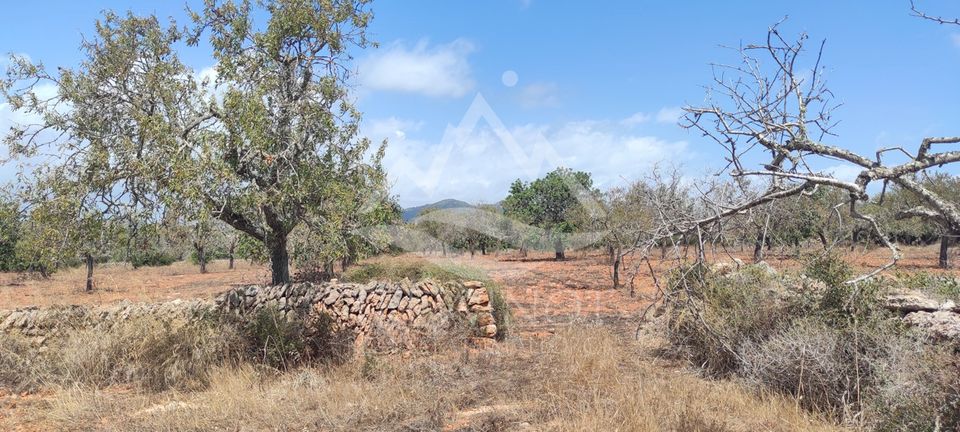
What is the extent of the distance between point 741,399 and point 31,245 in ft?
30.4

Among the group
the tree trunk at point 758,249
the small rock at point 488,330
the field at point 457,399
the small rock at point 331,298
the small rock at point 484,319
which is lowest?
the field at point 457,399

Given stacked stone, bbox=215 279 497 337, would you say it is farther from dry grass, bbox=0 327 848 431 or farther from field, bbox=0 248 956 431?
dry grass, bbox=0 327 848 431

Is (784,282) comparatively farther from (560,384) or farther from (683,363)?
(560,384)

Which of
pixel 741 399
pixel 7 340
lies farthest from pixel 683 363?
pixel 7 340

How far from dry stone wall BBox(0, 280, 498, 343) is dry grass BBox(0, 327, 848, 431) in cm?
159

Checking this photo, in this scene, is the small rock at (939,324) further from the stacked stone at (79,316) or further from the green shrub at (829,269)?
the stacked stone at (79,316)

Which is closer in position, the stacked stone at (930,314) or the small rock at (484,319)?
the stacked stone at (930,314)

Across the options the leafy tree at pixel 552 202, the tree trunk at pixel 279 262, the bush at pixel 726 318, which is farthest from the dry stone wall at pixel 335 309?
the leafy tree at pixel 552 202

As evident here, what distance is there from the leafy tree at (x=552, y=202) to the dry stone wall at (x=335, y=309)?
29456 millimetres

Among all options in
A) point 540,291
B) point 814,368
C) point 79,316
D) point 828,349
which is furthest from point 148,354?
point 540,291

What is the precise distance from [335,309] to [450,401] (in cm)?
426

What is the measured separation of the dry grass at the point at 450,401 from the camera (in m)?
5.80

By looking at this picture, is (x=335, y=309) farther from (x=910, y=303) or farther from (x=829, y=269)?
(x=910, y=303)

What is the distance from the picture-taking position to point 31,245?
8.33 metres
